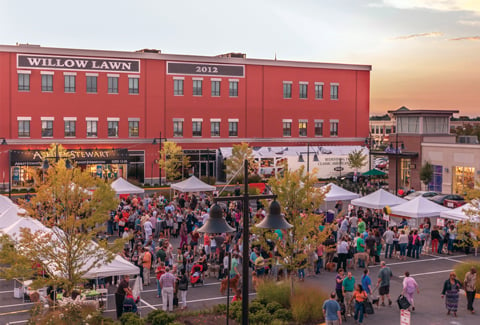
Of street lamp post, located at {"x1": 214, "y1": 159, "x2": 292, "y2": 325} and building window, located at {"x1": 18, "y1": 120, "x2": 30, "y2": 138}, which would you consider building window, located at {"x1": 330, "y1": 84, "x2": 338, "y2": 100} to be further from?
street lamp post, located at {"x1": 214, "y1": 159, "x2": 292, "y2": 325}

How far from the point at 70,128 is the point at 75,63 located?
6.04m

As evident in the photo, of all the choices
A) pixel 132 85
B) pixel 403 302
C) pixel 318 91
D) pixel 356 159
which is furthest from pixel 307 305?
pixel 318 91

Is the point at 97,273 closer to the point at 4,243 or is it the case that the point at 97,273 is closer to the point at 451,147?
the point at 4,243

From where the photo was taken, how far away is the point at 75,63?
55500mm

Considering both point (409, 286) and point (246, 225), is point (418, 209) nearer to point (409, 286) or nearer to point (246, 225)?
point (409, 286)

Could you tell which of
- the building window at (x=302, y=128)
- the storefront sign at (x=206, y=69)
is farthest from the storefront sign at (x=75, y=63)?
the building window at (x=302, y=128)

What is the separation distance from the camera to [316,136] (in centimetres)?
6756

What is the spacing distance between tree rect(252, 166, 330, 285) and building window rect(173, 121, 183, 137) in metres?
38.7

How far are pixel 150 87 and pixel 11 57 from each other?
42.9ft

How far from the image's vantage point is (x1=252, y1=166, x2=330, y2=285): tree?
20.7 m

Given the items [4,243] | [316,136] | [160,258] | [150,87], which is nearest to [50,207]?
[4,243]

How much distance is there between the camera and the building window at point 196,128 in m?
61.4

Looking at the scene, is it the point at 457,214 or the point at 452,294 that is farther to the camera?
the point at 457,214

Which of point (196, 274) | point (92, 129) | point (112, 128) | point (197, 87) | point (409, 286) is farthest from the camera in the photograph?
point (197, 87)
